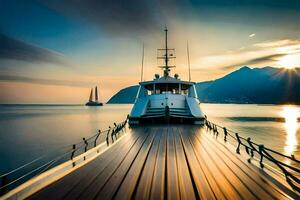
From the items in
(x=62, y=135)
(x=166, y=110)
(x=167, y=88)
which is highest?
(x=167, y=88)

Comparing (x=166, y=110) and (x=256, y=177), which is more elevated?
(x=166, y=110)

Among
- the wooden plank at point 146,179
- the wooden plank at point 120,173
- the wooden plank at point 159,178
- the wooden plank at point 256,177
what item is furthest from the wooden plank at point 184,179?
the wooden plank at point 256,177

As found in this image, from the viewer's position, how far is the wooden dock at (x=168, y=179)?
4738 mm

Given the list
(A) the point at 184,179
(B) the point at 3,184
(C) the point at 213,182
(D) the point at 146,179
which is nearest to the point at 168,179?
(A) the point at 184,179

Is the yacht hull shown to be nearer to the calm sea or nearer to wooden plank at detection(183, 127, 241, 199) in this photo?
wooden plank at detection(183, 127, 241, 199)

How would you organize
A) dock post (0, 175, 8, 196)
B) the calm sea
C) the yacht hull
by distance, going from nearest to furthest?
dock post (0, 175, 8, 196) → the yacht hull → the calm sea

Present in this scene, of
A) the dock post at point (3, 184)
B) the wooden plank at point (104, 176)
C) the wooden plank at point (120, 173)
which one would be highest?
the dock post at point (3, 184)

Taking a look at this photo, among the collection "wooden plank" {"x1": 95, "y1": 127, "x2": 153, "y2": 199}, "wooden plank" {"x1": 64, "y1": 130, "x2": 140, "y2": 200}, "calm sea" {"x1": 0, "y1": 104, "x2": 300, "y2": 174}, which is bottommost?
"calm sea" {"x1": 0, "y1": 104, "x2": 300, "y2": 174}

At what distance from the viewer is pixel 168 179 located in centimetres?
564

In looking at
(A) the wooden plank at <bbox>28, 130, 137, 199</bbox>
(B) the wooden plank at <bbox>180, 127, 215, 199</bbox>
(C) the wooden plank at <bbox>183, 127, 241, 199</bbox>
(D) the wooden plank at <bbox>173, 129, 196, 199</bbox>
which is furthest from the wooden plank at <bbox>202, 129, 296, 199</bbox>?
(A) the wooden plank at <bbox>28, 130, 137, 199</bbox>

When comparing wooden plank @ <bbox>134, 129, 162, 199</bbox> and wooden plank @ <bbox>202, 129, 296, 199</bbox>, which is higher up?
wooden plank @ <bbox>134, 129, 162, 199</bbox>

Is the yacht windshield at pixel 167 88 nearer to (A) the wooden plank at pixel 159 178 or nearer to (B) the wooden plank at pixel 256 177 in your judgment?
(B) the wooden plank at pixel 256 177

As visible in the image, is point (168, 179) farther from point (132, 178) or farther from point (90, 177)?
point (90, 177)

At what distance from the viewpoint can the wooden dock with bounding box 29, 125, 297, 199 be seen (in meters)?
4.74
